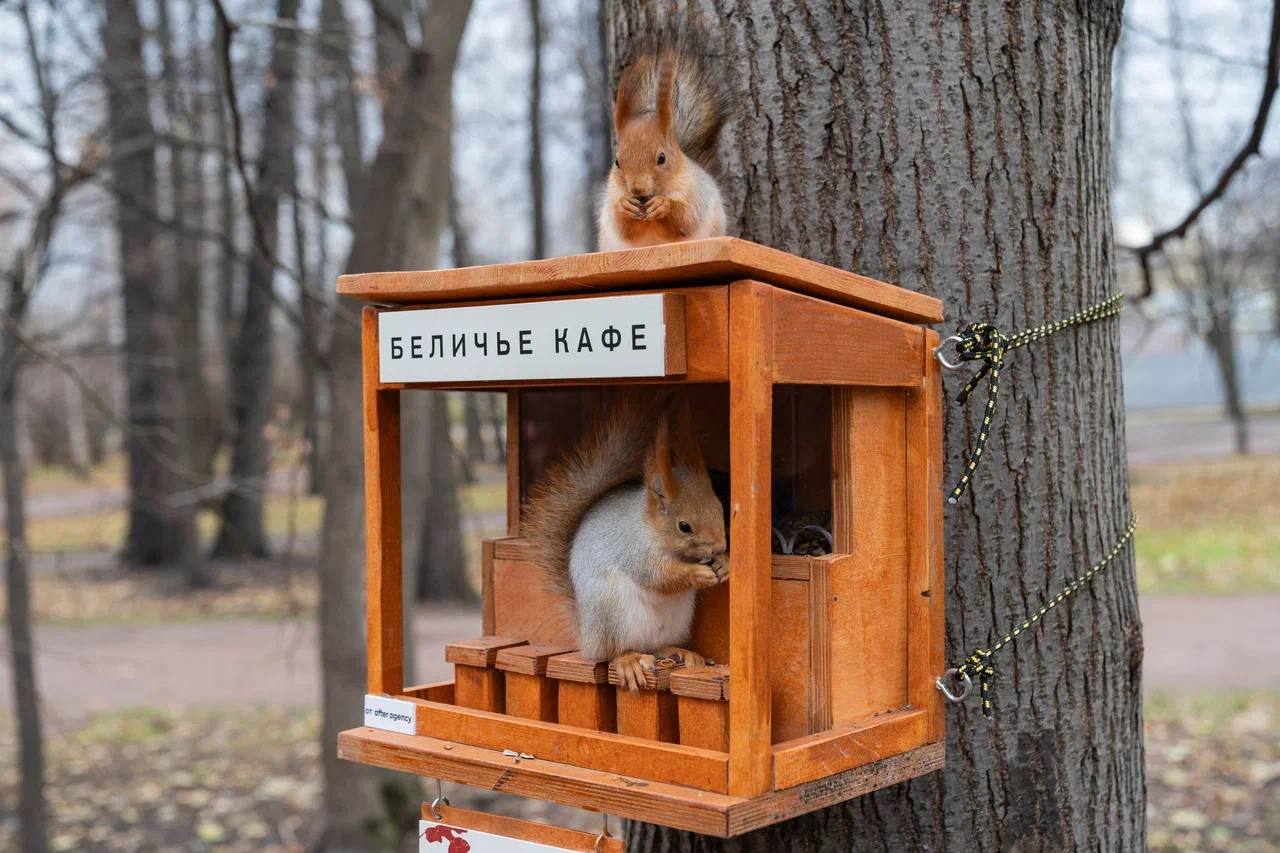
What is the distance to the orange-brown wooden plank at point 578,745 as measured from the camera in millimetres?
1437

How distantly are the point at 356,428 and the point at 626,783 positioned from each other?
10.2 feet

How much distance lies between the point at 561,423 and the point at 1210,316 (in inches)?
87.3

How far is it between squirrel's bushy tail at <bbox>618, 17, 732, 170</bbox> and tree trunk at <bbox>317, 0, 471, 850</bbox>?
2.54 metres

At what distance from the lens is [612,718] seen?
1.68 m

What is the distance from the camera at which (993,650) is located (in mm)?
1776

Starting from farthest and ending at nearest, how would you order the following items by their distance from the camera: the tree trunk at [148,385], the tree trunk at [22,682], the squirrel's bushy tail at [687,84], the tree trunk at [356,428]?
the tree trunk at [148,385]
the tree trunk at [22,682]
the tree trunk at [356,428]
the squirrel's bushy tail at [687,84]

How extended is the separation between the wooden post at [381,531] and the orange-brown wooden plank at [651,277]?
0.15 meters

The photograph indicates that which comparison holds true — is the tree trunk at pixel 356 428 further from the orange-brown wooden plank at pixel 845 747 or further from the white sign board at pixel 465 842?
the orange-brown wooden plank at pixel 845 747

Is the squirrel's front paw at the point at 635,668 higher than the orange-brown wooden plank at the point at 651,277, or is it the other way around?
the orange-brown wooden plank at the point at 651,277

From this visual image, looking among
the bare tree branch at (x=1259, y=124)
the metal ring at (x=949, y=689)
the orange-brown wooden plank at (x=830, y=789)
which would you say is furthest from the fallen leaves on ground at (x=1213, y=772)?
the orange-brown wooden plank at (x=830, y=789)

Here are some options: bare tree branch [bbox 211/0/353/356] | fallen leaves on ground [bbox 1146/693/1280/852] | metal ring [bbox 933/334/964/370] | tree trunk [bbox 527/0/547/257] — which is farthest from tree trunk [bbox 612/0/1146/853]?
tree trunk [bbox 527/0/547/257]

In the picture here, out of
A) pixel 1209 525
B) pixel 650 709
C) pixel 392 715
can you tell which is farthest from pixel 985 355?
pixel 1209 525

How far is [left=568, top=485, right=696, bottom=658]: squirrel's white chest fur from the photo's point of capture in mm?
1613

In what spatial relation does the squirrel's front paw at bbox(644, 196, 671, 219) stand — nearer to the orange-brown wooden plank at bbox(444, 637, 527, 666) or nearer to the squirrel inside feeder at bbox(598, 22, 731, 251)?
the squirrel inside feeder at bbox(598, 22, 731, 251)
